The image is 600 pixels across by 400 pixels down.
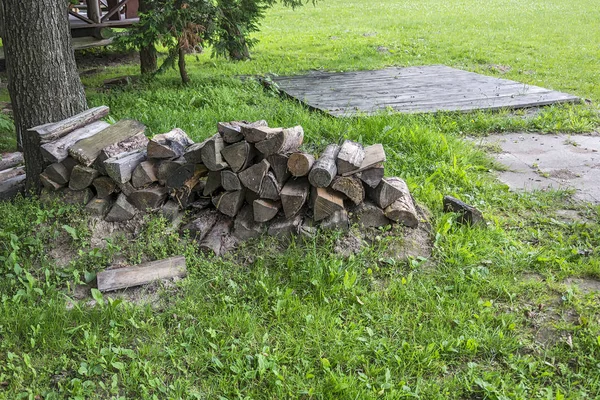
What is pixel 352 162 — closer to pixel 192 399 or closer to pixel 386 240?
pixel 386 240

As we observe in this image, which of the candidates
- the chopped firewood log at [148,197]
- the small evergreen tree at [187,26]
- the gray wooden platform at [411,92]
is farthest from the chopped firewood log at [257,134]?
the small evergreen tree at [187,26]

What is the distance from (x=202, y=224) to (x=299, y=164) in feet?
3.06

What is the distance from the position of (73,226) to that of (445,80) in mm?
7388

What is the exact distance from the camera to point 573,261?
4312 millimetres

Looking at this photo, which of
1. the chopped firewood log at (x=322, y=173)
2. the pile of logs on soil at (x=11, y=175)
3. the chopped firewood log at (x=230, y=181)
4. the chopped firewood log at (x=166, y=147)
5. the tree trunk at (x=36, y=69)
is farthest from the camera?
the pile of logs on soil at (x=11, y=175)

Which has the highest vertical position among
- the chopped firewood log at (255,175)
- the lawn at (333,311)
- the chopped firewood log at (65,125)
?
the chopped firewood log at (65,125)

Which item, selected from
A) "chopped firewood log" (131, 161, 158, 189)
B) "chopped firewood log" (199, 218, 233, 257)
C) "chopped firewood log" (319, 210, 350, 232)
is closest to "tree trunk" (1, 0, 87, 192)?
"chopped firewood log" (131, 161, 158, 189)

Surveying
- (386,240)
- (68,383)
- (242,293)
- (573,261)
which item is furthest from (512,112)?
(68,383)

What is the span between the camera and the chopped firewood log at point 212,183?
4.36m

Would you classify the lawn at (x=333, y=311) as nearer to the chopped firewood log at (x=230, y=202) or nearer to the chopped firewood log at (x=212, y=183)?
the chopped firewood log at (x=230, y=202)

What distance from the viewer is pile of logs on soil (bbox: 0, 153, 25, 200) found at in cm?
512

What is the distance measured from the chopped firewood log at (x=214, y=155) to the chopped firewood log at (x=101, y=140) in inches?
35.7

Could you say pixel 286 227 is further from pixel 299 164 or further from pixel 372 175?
pixel 372 175

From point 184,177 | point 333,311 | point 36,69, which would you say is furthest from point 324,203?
point 36,69
